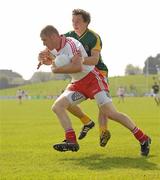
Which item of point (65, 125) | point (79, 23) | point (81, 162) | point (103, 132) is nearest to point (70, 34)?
point (79, 23)

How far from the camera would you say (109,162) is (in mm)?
8352

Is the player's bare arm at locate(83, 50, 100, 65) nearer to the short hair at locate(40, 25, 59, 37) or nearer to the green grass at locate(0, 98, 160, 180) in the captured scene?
the short hair at locate(40, 25, 59, 37)

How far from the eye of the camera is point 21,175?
7.08m

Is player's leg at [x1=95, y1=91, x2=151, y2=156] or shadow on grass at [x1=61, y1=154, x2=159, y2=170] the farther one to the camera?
player's leg at [x1=95, y1=91, x2=151, y2=156]

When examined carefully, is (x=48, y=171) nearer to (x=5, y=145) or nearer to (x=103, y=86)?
(x=103, y=86)

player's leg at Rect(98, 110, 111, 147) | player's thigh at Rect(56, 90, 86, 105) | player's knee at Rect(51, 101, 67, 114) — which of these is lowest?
player's leg at Rect(98, 110, 111, 147)

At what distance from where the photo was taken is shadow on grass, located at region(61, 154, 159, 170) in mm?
7855

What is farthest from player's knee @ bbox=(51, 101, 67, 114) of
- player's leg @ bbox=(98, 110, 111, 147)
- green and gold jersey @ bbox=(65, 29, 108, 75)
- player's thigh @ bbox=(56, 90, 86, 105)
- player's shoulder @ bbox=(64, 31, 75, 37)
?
player's shoulder @ bbox=(64, 31, 75, 37)

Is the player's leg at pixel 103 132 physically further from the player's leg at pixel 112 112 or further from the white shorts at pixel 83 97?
the white shorts at pixel 83 97

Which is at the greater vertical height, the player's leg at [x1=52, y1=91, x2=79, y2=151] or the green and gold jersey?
the green and gold jersey

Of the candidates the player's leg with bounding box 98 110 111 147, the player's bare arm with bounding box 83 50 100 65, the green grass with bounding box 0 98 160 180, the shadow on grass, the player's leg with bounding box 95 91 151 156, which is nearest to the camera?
the green grass with bounding box 0 98 160 180

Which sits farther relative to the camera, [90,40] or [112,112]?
[90,40]

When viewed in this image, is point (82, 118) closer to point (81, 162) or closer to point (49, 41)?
point (81, 162)

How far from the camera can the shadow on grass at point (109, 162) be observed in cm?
786
